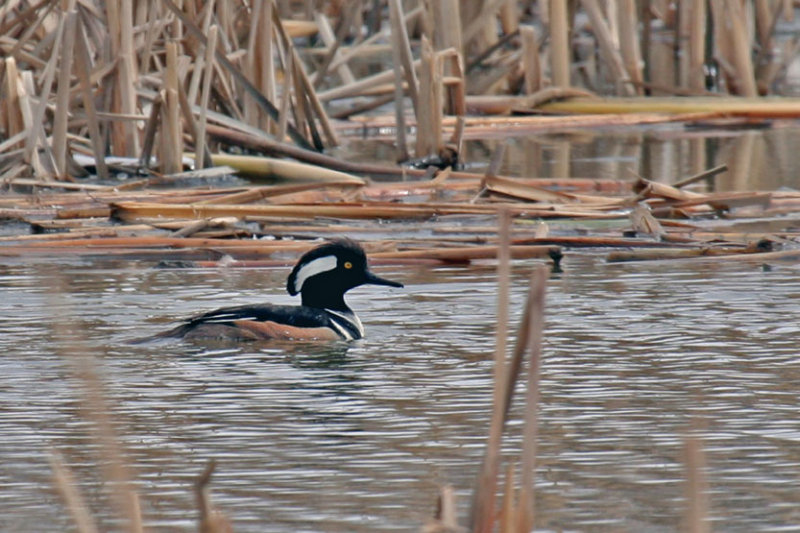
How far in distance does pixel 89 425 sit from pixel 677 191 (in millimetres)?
5533

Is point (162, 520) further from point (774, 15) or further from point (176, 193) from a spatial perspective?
point (774, 15)

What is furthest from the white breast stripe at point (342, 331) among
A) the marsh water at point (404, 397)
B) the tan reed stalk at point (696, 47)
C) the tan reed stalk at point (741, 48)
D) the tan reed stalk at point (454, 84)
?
the tan reed stalk at point (696, 47)

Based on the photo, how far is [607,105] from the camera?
591 inches

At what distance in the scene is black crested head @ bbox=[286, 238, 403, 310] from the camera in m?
7.76

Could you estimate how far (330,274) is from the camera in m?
7.78

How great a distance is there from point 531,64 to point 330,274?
829 centimetres

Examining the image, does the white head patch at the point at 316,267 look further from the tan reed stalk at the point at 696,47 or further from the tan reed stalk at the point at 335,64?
the tan reed stalk at the point at 696,47

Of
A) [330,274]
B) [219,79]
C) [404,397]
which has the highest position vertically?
[219,79]

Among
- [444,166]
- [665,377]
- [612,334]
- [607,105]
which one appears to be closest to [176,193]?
[444,166]

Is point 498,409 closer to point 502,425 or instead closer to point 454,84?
point 502,425

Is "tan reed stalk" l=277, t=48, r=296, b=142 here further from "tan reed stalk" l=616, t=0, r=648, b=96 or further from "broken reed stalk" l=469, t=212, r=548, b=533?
"broken reed stalk" l=469, t=212, r=548, b=533

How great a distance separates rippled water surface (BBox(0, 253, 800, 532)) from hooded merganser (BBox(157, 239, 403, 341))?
92 mm

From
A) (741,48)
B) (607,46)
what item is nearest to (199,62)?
(607,46)

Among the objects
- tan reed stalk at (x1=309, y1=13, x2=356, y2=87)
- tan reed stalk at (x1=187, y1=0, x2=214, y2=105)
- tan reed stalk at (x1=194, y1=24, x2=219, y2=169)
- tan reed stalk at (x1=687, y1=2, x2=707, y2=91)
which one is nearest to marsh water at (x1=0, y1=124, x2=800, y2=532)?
tan reed stalk at (x1=194, y1=24, x2=219, y2=169)
